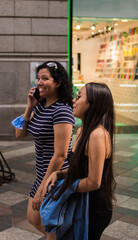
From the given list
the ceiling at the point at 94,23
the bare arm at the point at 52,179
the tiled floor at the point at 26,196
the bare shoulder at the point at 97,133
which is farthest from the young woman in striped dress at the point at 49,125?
the ceiling at the point at 94,23

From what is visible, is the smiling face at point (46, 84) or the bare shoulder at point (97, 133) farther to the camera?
the smiling face at point (46, 84)

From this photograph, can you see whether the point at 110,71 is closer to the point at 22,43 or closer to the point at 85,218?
the point at 22,43

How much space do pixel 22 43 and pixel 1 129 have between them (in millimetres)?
2397

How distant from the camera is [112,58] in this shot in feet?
38.0

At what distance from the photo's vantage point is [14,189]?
614cm

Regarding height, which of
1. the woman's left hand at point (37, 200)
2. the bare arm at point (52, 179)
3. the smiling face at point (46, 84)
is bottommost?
the woman's left hand at point (37, 200)

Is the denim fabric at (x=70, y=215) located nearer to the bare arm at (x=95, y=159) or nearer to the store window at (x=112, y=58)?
the bare arm at (x=95, y=159)

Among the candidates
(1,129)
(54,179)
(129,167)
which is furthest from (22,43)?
(54,179)

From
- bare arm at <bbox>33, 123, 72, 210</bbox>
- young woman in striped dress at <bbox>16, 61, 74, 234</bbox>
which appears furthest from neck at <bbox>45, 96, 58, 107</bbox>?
bare arm at <bbox>33, 123, 72, 210</bbox>

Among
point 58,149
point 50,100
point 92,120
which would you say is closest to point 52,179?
point 58,149

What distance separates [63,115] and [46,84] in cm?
31

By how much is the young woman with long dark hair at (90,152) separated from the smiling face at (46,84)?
0.71 meters

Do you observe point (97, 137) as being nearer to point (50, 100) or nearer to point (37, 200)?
point (37, 200)

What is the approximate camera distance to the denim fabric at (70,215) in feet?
7.91
